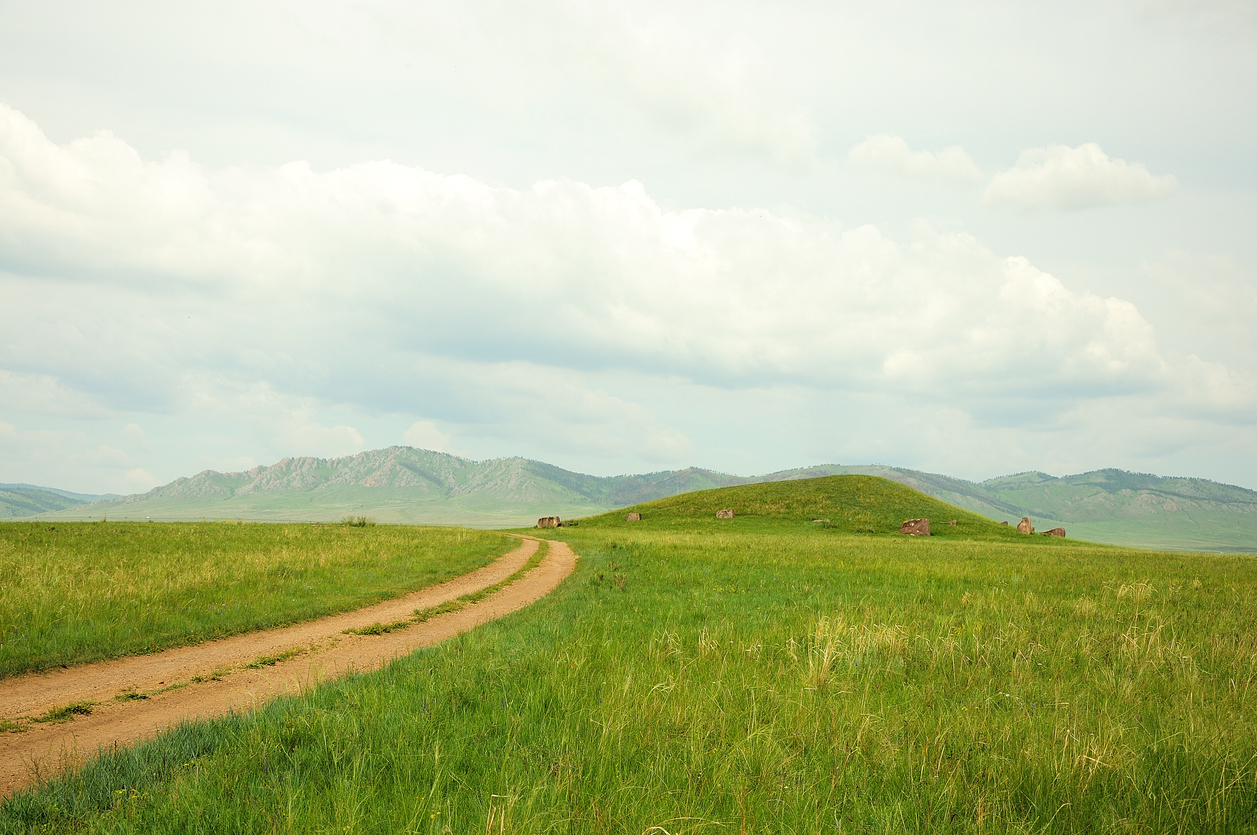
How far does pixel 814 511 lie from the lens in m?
71.9

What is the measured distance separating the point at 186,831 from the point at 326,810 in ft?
3.39

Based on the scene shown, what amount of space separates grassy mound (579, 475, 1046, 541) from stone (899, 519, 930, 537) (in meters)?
1.04

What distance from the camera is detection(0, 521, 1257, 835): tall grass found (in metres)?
4.70

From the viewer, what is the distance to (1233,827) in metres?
4.68

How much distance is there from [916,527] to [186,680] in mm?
64513

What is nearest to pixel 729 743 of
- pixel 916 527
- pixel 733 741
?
pixel 733 741

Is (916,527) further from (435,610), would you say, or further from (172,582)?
(172,582)

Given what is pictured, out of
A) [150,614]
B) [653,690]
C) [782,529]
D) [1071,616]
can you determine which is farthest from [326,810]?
[782,529]

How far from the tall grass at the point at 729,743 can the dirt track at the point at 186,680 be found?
2061 millimetres

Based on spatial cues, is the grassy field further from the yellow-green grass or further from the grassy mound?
the grassy mound

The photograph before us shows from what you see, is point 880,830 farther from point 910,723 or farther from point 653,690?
point 653,690

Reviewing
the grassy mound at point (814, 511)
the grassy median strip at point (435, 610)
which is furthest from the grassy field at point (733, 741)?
the grassy mound at point (814, 511)

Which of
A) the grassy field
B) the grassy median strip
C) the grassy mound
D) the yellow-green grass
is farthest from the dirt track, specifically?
the grassy mound

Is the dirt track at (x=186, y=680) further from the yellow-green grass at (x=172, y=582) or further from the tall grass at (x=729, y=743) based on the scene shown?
the tall grass at (x=729, y=743)
